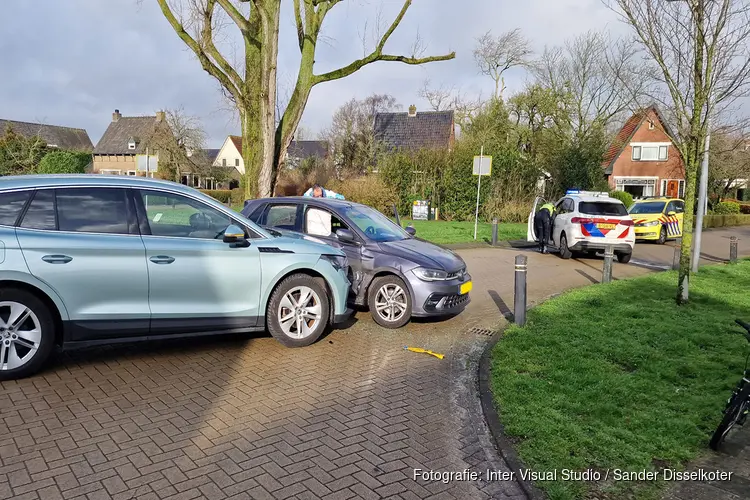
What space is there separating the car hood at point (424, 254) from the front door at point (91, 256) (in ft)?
10.7

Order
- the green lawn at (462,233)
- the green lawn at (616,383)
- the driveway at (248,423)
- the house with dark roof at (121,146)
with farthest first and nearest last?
the house with dark roof at (121,146) < the green lawn at (462,233) < the green lawn at (616,383) < the driveway at (248,423)

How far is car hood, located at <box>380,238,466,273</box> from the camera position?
7371 millimetres

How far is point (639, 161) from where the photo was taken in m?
48.8

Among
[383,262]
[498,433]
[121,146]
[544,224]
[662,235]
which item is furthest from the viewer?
[121,146]

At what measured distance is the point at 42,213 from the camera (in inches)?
203

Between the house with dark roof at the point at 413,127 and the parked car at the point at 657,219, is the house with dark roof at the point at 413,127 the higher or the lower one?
the higher one

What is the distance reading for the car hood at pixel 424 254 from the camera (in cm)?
737

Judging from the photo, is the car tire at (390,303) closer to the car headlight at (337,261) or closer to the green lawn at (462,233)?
the car headlight at (337,261)

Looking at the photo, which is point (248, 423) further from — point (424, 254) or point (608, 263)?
point (608, 263)

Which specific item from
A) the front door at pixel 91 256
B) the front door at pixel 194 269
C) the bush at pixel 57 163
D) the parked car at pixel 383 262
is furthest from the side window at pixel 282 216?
the bush at pixel 57 163

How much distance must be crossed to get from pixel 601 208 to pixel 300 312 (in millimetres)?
11441

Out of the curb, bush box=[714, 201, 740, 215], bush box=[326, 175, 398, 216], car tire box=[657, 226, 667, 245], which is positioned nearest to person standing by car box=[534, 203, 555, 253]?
car tire box=[657, 226, 667, 245]

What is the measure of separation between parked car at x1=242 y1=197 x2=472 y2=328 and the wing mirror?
1.22 metres

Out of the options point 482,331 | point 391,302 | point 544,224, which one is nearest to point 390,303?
point 391,302
